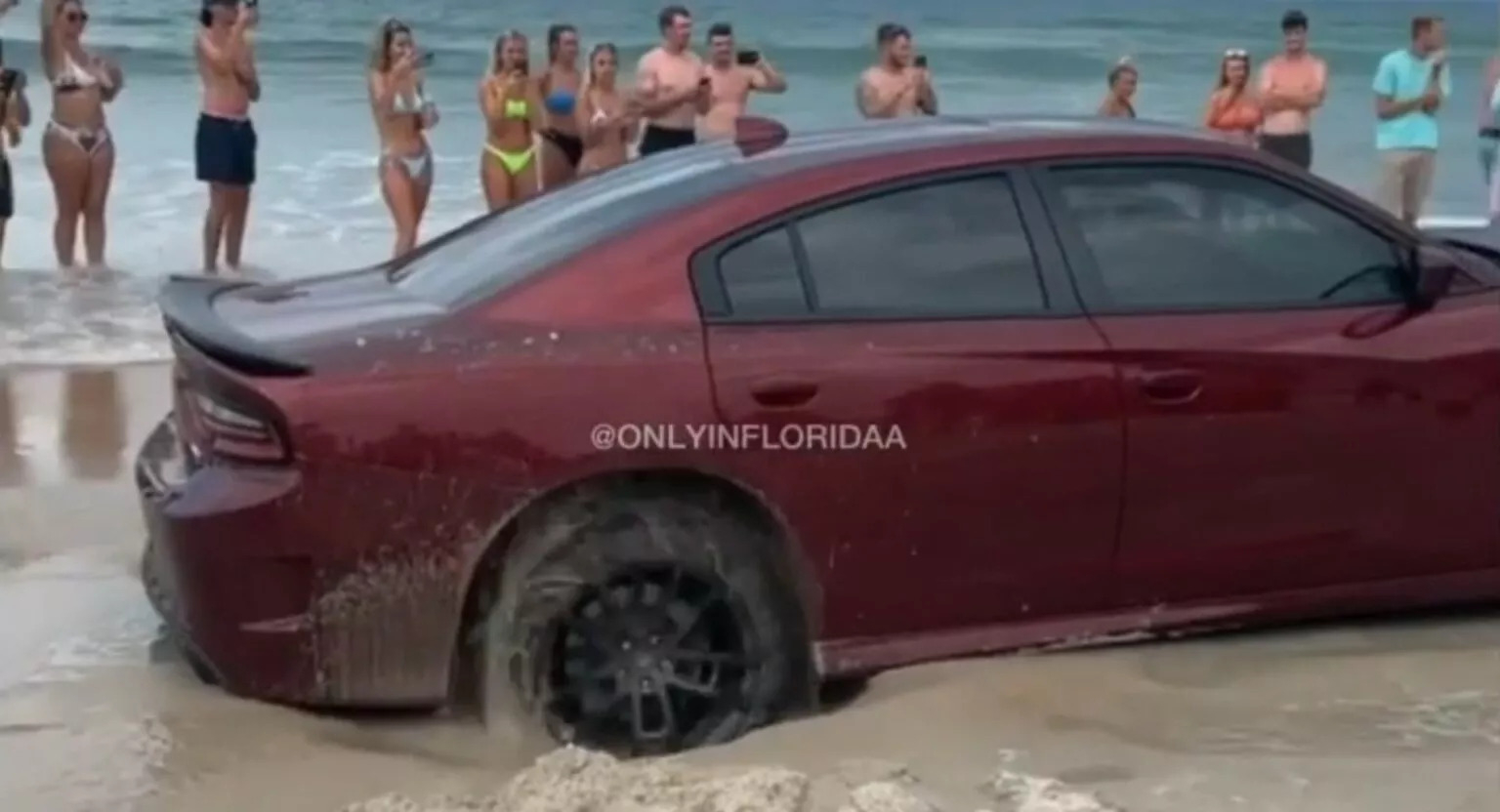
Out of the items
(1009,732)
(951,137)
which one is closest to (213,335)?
(951,137)

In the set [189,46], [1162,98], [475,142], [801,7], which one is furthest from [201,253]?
[801,7]

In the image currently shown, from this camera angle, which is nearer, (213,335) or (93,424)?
(213,335)

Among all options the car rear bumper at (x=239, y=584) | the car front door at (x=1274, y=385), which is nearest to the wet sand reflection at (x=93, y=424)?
the car rear bumper at (x=239, y=584)

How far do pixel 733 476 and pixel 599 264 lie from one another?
60cm

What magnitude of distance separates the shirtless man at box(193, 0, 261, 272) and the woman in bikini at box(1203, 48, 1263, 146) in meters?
6.00

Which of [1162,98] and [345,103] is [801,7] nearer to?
[1162,98]

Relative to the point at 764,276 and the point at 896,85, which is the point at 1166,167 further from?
the point at 896,85

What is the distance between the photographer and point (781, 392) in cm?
567

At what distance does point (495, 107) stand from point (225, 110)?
1.65 m

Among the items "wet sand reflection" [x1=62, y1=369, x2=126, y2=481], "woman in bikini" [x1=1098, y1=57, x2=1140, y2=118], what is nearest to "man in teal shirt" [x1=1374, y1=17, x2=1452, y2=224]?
"woman in bikini" [x1=1098, y1=57, x2=1140, y2=118]

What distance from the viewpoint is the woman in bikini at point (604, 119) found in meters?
15.1

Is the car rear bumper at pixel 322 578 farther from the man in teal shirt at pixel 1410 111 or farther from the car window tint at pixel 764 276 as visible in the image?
the man in teal shirt at pixel 1410 111

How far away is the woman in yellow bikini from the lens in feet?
50.2

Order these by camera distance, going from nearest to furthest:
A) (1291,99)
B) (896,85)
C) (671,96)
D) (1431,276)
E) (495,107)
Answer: (1431,276), (671,96), (495,107), (896,85), (1291,99)
